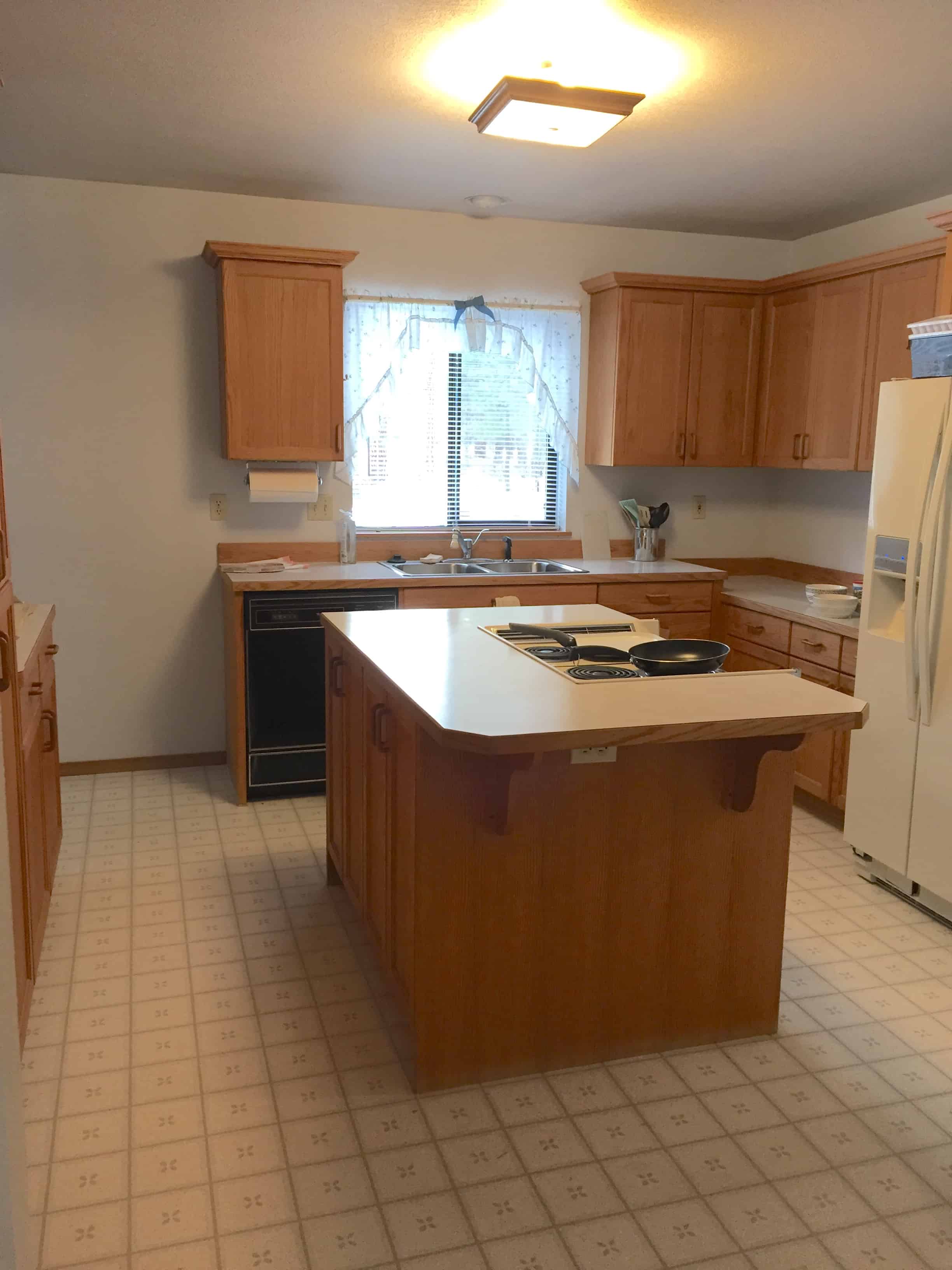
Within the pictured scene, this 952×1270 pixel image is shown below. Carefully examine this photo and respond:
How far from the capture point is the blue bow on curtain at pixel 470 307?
4750mm

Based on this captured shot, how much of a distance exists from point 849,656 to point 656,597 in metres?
1.01

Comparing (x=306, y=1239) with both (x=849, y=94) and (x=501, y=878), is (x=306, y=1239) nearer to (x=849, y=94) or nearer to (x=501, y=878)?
(x=501, y=878)

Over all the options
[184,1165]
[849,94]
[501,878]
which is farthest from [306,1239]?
[849,94]

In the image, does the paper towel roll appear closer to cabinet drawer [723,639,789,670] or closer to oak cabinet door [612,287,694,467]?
oak cabinet door [612,287,694,467]

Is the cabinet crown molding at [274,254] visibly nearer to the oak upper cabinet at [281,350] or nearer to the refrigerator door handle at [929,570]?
the oak upper cabinet at [281,350]

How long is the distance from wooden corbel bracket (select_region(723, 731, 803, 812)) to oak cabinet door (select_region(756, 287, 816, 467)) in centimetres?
261

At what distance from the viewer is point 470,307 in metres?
4.75

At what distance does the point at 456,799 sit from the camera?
2.21 metres

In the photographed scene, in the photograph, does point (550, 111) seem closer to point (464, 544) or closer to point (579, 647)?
point (579, 647)

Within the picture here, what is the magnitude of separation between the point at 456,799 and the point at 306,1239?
2.82ft

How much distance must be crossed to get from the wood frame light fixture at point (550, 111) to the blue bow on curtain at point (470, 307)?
1692 mm

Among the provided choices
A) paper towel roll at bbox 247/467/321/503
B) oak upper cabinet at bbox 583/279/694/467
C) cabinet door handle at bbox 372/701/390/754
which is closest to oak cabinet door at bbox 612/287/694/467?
oak upper cabinet at bbox 583/279/694/467

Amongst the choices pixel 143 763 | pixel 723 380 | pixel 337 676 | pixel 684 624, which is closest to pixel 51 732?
pixel 337 676

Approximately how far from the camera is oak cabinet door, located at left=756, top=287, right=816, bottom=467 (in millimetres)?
4523
